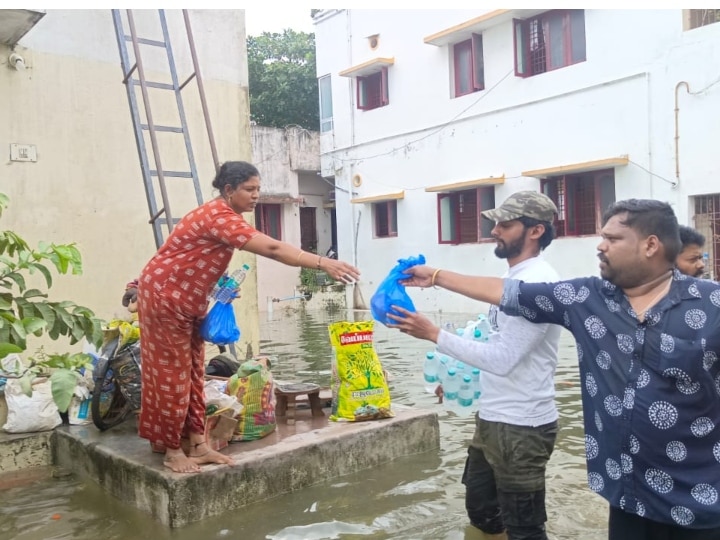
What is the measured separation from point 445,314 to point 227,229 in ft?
43.8

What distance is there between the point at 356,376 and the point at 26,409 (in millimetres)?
2522

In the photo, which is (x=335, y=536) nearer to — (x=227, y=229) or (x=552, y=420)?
(x=552, y=420)

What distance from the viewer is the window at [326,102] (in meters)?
20.8

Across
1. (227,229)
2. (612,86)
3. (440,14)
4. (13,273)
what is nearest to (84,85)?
(227,229)

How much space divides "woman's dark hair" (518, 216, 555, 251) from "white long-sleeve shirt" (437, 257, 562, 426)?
114 mm

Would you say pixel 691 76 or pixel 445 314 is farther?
pixel 445 314

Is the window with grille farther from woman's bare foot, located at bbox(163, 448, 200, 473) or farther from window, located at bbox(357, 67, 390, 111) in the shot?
woman's bare foot, located at bbox(163, 448, 200, 473)

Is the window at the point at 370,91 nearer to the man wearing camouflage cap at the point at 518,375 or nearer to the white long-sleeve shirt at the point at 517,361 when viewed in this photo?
the man wearing camouflage cap at the point at 518,375

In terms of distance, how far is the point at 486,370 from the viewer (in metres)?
2.79

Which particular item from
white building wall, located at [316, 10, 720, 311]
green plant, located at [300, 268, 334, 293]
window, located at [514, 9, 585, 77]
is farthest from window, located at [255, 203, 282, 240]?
window, located at [514, 9, 585, 77]

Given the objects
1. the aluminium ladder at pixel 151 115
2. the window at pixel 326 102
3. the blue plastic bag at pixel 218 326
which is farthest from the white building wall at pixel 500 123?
the blue plastic bag at pixel 218 326

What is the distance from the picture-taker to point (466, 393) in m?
5.88

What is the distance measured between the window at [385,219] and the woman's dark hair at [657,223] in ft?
55.0

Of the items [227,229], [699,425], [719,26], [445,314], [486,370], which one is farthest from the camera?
[445,314]
